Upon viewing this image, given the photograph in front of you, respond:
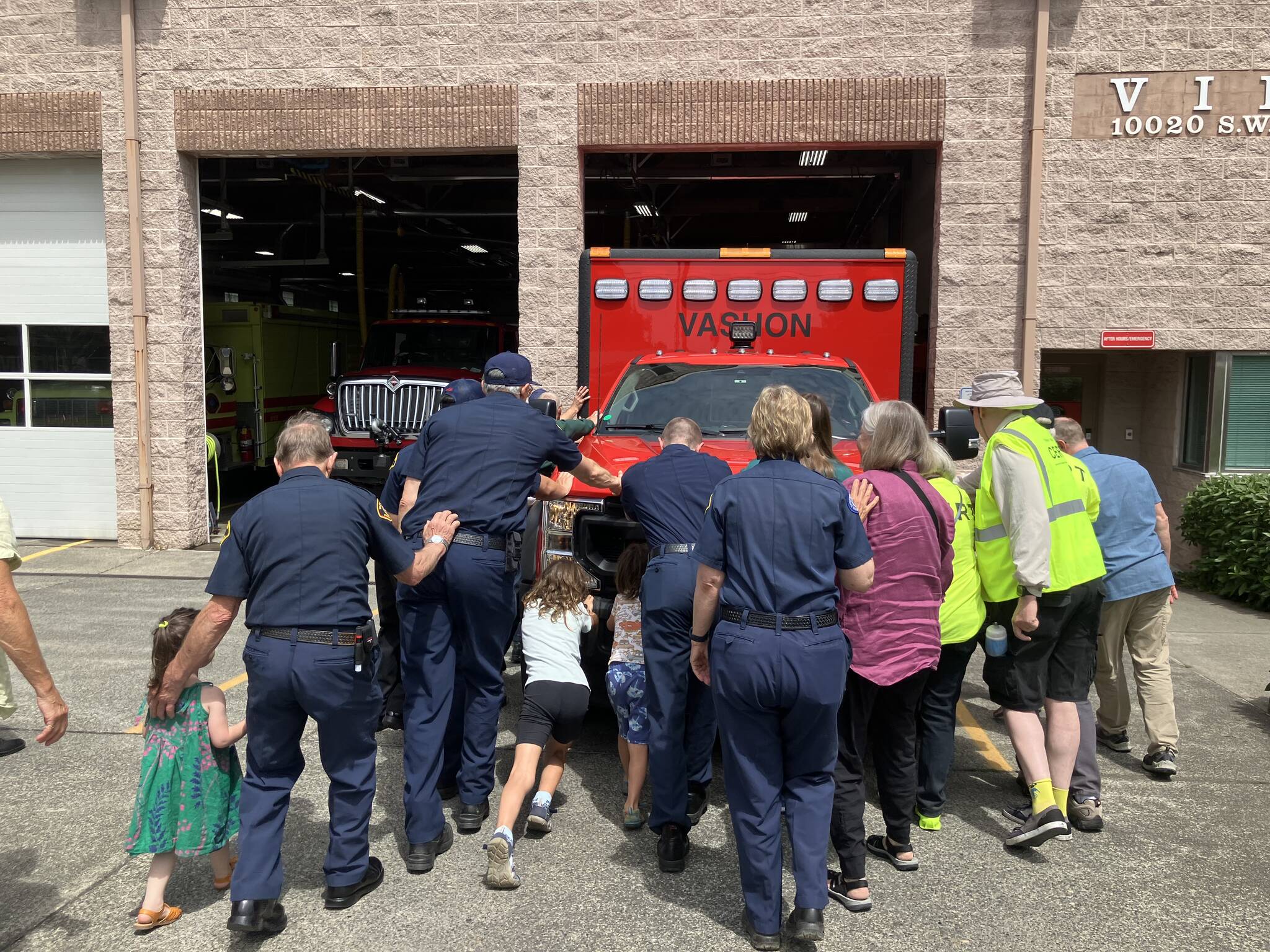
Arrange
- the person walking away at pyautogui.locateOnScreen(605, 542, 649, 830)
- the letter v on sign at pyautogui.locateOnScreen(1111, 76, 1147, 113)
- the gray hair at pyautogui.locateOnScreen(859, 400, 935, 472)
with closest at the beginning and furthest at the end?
the gray hair at pyautogui.locateOnScreen(859, 400, 935, 472) → the person walking away at pyautogui.locateOnScreen(605, 542, 649, 830) → the letter v on sign at pyautogui.locateOnScreen(1111, 76, 1147, 113)

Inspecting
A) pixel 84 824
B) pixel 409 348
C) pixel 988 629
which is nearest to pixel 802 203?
pixel 409 348

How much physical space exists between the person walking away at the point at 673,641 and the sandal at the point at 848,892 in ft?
2.01

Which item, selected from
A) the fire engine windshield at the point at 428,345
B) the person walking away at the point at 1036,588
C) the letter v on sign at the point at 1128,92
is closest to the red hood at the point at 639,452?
the person walking away at the point at 1036,588

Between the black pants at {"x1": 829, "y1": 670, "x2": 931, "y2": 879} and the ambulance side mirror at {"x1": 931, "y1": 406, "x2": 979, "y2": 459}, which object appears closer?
the black pants at {"x1": 829, "y1": 670, "x2": 931, "y2": 879}

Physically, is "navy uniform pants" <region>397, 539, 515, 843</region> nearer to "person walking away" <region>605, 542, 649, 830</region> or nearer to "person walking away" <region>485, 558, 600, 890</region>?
"person walking away" <region>485, 558, 600, 890</region>

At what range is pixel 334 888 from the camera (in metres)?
3.95

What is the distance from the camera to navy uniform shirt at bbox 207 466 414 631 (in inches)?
145

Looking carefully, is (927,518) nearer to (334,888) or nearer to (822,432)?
(822,432)

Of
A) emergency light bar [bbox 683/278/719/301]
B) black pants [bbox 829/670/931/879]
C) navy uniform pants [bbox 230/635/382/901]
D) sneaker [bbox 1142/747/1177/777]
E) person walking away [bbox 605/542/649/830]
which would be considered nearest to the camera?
navy uniform pants [bbox 230/635/382/901]

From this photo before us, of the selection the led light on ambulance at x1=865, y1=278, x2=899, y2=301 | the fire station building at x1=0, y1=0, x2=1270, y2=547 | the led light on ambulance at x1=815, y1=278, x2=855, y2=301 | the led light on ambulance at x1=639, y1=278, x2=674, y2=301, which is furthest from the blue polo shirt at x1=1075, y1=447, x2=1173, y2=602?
the fire station building at x1=0, y1=0, x2=1270, y2=547

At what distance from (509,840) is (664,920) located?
68cm

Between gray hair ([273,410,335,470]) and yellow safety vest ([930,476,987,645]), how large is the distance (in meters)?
2.44

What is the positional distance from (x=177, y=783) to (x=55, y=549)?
8939 millimetres

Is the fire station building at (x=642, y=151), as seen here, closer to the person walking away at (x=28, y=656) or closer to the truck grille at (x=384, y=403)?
the truck grille at (x=384, y=403)
